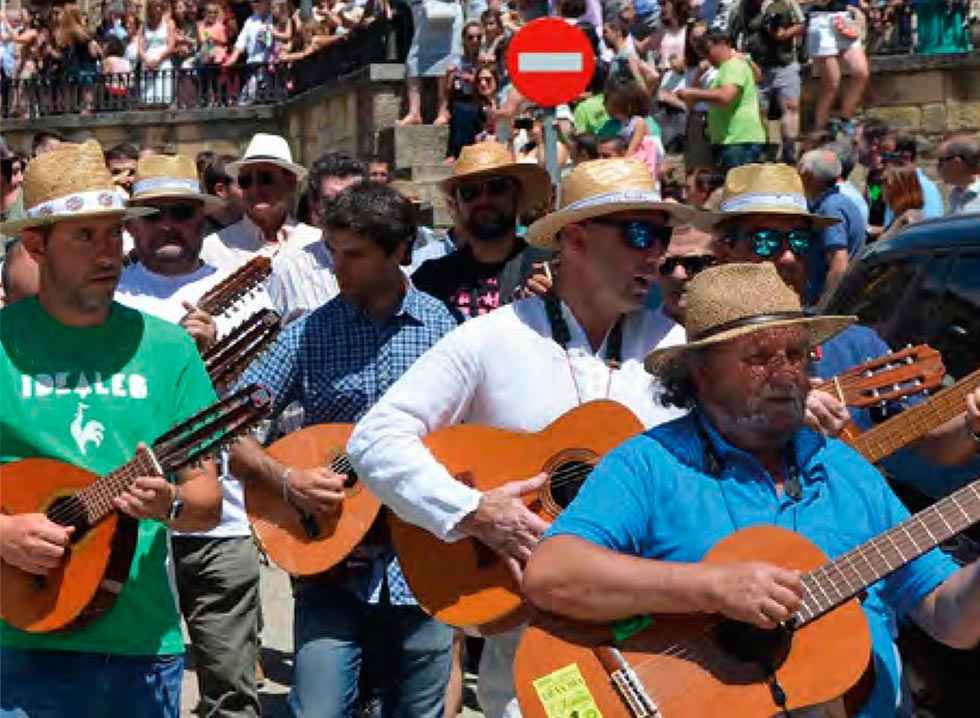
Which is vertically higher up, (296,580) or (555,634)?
(555,634)

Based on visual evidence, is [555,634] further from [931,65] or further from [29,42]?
[29,42]

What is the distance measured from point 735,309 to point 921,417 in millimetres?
1220

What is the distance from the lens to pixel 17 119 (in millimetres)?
30250

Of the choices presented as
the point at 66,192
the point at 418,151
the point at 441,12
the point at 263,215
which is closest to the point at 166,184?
the point at 263,215

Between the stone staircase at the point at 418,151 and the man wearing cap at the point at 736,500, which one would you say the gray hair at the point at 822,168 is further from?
the stone staircase at the point at 418,151

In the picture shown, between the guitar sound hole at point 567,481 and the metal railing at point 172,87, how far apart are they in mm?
18986

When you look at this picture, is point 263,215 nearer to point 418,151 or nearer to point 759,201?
point 759,201

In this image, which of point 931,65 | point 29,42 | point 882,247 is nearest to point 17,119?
point 29,42

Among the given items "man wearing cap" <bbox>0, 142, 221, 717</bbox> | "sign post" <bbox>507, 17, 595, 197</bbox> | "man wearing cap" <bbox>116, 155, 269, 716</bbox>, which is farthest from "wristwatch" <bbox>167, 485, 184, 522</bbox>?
"sign post" <bbox>507, 17, 595, 197</bbox>

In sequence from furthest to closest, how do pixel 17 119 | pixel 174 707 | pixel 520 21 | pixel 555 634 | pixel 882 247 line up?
pixel 17 119, pixel 520 21, pixel 882 247, pixel 174 707, pixel 555 634

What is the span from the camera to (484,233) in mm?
7457

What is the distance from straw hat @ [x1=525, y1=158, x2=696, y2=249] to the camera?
5.36 metres

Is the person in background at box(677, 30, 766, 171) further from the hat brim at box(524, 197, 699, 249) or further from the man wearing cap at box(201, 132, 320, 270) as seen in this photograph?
the hat brim at box(524, 197, 699, 249)

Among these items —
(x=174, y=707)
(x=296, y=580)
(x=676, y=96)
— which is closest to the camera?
(x=174, y=707)
